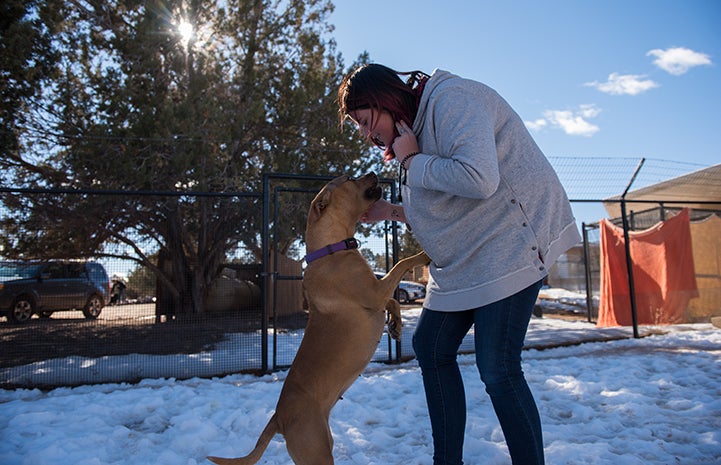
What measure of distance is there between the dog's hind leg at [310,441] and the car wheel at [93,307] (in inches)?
177

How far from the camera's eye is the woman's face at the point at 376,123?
2.00m

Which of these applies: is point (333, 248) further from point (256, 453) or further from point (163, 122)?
point (163, 122)

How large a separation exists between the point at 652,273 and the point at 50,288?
9430 millimetres

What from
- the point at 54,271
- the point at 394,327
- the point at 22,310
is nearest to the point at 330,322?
the point at 394,327

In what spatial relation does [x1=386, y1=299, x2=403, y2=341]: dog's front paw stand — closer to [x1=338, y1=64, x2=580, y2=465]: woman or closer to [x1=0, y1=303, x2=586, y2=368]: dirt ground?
[x1=338, y1=64, x2=580, y2=465]: woman

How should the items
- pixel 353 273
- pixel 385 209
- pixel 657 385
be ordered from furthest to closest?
pixel 657 385, pixel 385 209, pixel 353 273

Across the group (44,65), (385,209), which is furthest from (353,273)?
Result: (44,65)

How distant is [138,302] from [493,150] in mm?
5337

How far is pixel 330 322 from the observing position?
2297 mm

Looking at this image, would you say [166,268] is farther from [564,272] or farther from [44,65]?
[564,272]

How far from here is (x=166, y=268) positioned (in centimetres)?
666

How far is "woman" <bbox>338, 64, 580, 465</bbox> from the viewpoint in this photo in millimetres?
1706

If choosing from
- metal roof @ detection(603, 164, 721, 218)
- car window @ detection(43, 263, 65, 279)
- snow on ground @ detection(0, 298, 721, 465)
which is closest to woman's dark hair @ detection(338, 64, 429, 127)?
snow on ground @ detection(0, 298, 721, 465)

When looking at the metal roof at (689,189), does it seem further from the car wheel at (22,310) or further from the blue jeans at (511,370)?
the car wheel at (22,310)
